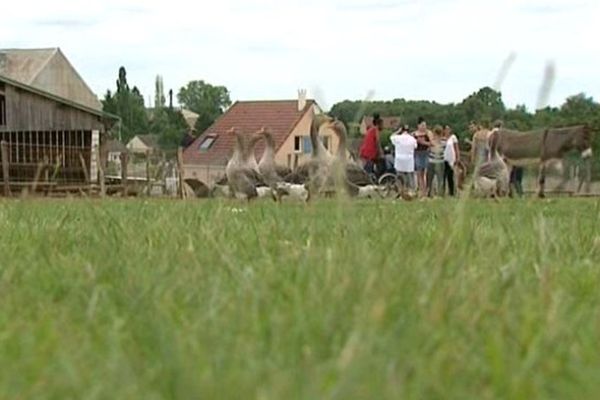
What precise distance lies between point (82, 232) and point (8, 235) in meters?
0.31

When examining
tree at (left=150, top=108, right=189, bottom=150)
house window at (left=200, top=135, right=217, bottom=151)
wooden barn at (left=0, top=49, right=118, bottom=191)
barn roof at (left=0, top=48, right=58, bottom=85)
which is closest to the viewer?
wooden barn at (left=0, top=49, right=118, bottom=191)

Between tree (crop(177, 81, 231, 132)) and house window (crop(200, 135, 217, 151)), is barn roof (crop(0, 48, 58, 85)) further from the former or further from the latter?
tree (crop(177, 81, 231, 132))

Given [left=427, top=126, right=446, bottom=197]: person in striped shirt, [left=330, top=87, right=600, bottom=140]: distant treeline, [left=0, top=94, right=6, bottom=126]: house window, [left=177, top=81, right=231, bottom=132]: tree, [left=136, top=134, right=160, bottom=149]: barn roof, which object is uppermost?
[left=177, top=81, right=231, bottom=132]: tree

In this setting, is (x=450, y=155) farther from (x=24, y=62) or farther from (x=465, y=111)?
(x=24, y=62)

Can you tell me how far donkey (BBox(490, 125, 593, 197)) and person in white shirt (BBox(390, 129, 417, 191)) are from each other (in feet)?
5.52

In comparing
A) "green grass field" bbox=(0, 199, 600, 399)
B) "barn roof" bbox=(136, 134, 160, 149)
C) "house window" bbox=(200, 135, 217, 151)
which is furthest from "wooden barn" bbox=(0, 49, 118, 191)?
"barn roof" bbox=(136, 134, 160, 149)

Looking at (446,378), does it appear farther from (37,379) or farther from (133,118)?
(133,118)

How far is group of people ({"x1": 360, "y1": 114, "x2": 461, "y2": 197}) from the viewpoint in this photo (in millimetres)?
20156

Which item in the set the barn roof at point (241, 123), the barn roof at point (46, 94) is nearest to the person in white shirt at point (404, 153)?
the barn roof at point (46, 94)

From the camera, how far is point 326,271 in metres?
2.54

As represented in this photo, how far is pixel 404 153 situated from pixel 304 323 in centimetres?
1841

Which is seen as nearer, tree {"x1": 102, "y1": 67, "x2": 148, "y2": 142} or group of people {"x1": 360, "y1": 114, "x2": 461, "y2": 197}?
group of people {"x1": 360, "y1": 114, "x2": 461, "y2": 197}

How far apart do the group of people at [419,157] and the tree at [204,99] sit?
6112 centimetres

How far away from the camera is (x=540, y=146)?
19.9 metres
